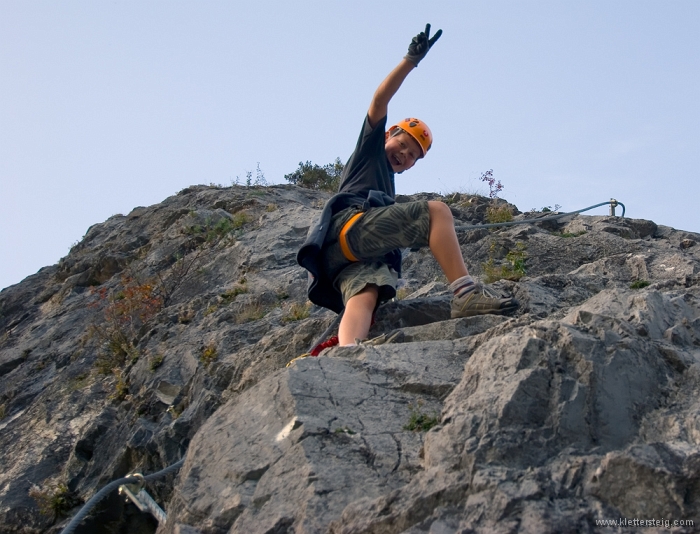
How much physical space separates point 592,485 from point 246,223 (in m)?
8.54

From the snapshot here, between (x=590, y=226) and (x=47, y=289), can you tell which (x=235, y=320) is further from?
(x=47, y=289)

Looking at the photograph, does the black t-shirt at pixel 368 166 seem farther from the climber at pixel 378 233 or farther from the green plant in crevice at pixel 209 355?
the green plant in crevice at pixel 209 355

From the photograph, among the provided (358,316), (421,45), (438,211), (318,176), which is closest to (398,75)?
(421,45)

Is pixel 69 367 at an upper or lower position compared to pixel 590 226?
upper

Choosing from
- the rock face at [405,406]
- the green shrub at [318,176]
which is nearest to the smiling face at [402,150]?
the rock face at [405,406]

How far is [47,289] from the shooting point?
41.2 feet

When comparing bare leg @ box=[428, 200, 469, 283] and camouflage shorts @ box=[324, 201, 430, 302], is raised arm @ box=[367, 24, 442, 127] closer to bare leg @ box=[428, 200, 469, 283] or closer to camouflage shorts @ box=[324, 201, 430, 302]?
camouflage shorts @ box=[324, 201, 430, 302]

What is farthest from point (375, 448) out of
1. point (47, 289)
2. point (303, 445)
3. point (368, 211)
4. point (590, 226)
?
point (47, 289)

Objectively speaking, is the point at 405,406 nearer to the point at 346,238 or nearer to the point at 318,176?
the point at 346,238

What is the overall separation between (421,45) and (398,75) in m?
0.27

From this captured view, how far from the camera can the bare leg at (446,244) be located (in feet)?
17.1

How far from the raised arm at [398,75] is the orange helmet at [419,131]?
1.08 ft

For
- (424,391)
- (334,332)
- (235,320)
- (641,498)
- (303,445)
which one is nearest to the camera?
(641,498)

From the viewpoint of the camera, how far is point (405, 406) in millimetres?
4004
